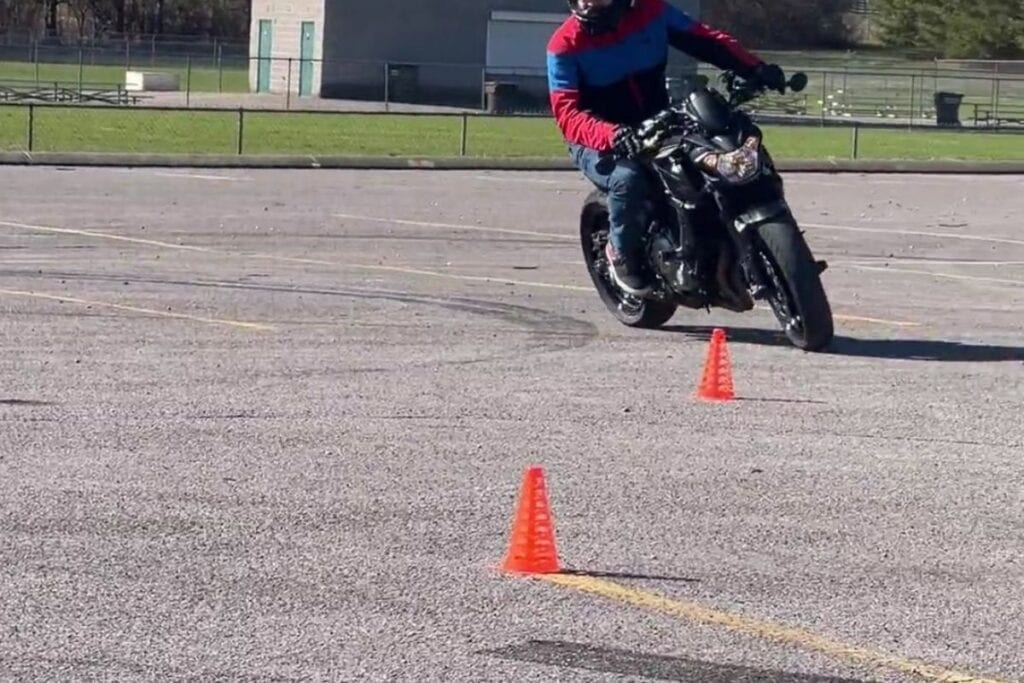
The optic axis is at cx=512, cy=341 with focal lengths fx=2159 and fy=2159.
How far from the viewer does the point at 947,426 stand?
9.91 m

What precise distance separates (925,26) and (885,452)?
92.6 metres

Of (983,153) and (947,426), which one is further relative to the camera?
(983,153)

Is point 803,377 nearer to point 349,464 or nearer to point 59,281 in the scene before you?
point 349,464

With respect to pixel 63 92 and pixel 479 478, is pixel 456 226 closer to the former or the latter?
pixel 479 478

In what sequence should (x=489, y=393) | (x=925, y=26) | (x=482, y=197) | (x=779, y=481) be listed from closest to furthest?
(x=779, y=481), (x=489, y=393), (x=482, y=197), (x=925, y=26)

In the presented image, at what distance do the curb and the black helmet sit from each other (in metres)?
18.9

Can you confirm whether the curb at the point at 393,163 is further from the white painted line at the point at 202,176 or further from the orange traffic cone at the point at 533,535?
the orange traffic cone at the point at 533,535

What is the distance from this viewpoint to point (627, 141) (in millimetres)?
12352

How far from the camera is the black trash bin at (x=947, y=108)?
2245 inches

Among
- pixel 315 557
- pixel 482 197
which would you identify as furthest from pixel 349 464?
pixel 482 197

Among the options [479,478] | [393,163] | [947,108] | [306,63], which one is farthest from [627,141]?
[306,63]

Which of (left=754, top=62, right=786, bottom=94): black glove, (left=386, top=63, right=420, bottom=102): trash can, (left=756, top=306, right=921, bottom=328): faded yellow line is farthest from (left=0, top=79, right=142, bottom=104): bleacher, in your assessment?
(left=754, top=62, right=786, bottom=94): black glove

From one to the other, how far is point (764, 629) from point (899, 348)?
6.40 metres

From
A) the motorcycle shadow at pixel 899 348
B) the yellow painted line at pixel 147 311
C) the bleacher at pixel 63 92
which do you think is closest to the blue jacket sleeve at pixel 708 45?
the motorcycle shadow at pixel 899 348
